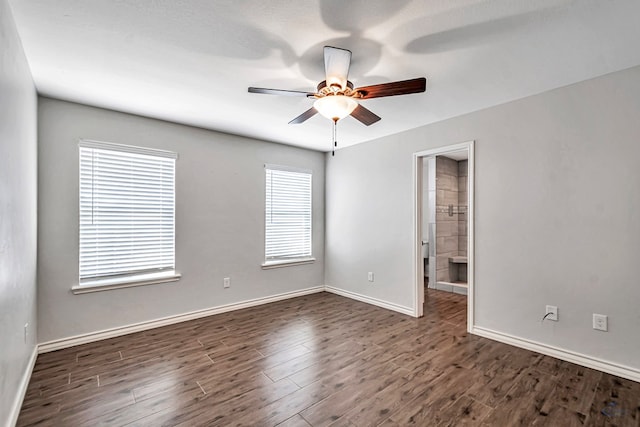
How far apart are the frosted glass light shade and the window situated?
2483 mm

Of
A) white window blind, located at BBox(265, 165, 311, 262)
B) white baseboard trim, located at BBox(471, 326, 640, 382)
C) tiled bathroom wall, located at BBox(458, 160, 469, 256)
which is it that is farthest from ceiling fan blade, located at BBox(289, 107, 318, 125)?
tiled bathroom wall, located at BBox(458, 160, 469, 256)

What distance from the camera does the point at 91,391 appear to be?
2.25m

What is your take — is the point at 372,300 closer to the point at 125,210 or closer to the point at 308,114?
the point at 308,114

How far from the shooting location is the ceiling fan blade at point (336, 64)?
196 cm

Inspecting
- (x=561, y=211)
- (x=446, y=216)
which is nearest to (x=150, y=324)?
(x=561, y=211)

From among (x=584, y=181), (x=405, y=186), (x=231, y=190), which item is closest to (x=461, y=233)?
(x=405, y=186)

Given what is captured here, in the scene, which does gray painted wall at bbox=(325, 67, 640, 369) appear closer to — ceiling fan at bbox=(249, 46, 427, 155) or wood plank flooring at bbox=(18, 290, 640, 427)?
wood plank flooring at bbox=(18, 290, 640, 427)

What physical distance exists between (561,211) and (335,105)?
228 centimetres

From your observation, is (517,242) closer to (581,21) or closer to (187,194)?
(581,21)

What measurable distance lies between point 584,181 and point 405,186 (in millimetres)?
1842

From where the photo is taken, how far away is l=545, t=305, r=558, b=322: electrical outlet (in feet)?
9.14

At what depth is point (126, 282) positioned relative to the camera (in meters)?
3.33

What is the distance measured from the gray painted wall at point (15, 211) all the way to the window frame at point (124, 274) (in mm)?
457

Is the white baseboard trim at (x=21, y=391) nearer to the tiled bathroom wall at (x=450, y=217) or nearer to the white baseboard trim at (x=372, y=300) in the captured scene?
the white baseboard trim at (x=372, y=300)
